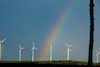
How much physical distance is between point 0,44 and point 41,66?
52605 millimetres

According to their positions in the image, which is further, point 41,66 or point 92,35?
point 92,35

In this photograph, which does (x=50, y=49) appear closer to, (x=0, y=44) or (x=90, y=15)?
(x=0, y=44)

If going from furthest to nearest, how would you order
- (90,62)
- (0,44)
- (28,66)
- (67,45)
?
(67,45) → (0,44) → (90,62) → (28,66)

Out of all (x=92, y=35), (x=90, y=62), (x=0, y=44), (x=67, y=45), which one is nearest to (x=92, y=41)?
(x=92, y=35)

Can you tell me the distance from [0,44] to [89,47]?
50.7 metres

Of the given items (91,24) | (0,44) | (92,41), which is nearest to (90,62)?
(92,41)

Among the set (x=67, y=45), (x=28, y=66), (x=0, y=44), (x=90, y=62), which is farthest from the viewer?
(x=67, y=45)

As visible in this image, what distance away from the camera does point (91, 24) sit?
1504cm

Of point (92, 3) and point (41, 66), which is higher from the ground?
point (92, 3)

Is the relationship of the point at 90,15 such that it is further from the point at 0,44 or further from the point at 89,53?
the point at 0,44

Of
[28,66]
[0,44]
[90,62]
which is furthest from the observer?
[0,44]

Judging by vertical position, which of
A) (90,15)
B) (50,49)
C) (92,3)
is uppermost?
(92,3)

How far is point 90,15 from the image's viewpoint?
49.7 ft

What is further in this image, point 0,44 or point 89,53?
point 0,44
